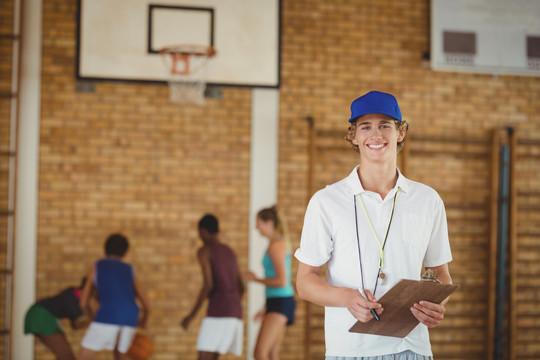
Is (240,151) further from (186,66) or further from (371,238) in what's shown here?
(371,238)

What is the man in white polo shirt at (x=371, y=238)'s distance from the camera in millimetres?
1798

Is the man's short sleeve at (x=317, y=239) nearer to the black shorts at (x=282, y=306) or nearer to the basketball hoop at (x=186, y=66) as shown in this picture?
the black shorts at (x=282, y=306)

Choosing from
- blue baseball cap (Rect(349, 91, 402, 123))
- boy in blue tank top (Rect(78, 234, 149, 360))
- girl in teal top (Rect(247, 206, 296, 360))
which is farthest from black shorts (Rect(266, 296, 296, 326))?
blue baseball cap (Rect(349, 91, 402, 123))

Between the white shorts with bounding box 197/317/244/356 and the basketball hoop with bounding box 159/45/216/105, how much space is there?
7.03 ft

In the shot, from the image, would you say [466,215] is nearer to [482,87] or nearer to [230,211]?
[482,87]

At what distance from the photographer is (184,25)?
4.87 meters

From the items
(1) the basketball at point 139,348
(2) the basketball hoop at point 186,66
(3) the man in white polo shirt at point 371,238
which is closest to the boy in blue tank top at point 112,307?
(1) the basketball at point 139,348

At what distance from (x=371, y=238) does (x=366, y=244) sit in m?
0.03

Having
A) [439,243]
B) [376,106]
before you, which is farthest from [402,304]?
[376,106]

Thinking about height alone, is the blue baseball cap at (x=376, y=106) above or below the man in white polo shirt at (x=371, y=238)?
above

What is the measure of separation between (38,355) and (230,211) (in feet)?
7.28

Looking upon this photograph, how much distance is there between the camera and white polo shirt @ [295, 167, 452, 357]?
70.9 inches

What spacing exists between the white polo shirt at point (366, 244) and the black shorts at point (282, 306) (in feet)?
7.65

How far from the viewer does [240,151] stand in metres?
5.28
